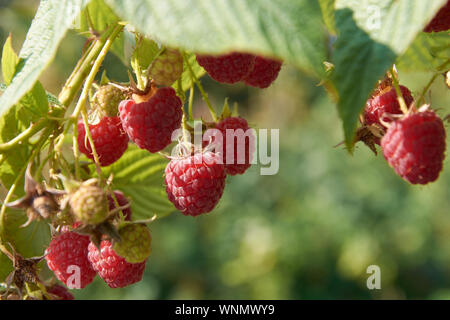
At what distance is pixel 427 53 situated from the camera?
862 mm

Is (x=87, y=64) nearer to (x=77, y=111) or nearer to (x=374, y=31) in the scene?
(x=77, y=111)

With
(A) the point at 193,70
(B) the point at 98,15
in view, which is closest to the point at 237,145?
(A) the point at 193,70

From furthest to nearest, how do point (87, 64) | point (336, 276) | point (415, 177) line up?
1. point (336, 276)
2. point (87, 64)
3. point (415, 177)

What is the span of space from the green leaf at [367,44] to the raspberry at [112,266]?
40cm

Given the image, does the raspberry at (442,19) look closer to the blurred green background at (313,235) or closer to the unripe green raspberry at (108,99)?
the unripe green raspberry at (108,99)

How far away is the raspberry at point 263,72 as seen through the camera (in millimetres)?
780

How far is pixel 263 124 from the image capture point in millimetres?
5059

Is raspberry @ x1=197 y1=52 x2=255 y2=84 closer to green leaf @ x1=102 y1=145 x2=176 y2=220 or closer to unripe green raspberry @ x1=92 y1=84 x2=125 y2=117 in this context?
unripe green raspberry @ x1=92 y1=84 x2=125 y2=117

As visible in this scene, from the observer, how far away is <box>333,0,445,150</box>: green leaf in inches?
18.0

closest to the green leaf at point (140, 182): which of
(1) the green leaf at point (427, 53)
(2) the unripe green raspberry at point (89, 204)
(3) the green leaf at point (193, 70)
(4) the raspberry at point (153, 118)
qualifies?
(3) the green leaf at point (193, 70)

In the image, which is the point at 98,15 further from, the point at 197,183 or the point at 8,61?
the point at 197,183

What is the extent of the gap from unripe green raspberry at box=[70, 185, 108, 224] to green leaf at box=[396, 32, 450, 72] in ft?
1.68

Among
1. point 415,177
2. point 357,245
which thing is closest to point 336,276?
point 357,245

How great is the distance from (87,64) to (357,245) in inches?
122
